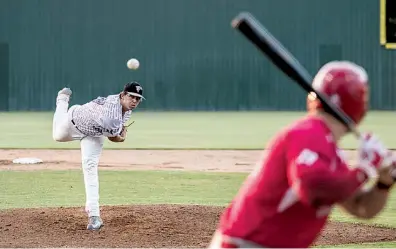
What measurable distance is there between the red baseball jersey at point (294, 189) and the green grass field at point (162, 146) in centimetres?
520

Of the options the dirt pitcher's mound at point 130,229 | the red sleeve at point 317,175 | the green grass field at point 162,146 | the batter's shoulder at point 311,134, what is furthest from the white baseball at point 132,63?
the red sleeve at point 317,175

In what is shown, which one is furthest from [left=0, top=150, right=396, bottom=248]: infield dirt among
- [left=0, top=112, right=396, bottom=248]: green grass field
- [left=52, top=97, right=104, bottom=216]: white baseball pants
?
[left=0, top=112, right=396, bottom=248]: green grass field

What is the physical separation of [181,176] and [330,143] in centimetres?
1170

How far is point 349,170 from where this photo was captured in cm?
362

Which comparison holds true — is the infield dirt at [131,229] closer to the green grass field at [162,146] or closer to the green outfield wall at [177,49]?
Answer: the green grass field at [162,146]

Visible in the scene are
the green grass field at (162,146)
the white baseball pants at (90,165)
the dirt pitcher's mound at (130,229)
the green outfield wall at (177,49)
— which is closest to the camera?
the dirt pitcher's mound at (130,229)

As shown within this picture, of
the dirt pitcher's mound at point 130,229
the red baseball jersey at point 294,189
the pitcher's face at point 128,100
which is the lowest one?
the dirt pitcher's mound at point 130,229

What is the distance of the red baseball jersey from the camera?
3521 millimetres

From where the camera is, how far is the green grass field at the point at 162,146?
12648mm

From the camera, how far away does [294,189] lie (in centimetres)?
362

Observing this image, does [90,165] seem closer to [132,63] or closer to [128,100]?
[128,100]

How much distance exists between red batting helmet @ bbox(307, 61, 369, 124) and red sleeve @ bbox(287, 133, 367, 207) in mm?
247

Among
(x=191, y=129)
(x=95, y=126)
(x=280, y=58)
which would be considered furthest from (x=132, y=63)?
(x=280, y=58)

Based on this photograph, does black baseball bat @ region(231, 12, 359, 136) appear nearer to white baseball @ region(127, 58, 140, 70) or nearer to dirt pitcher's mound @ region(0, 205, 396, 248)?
dirt pitcher's mound @ region(0, 205, 396, 248)
